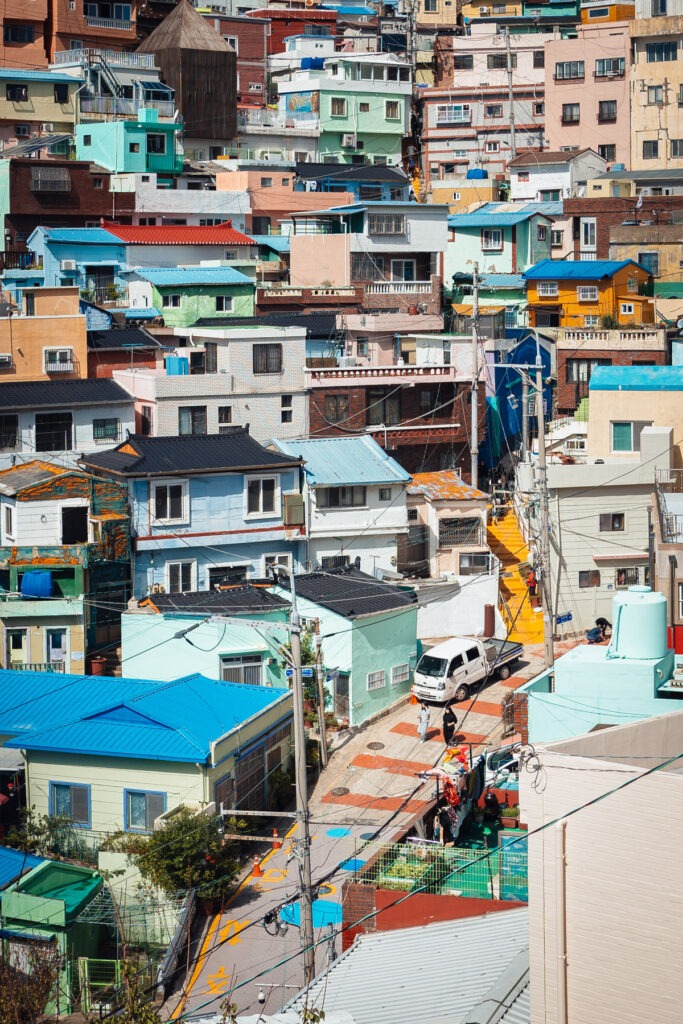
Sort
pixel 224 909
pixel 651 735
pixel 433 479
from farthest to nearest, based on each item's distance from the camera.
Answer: pixel 433 479 < pixel 224 909 < pixel 651 735

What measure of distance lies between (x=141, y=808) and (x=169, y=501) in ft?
33.2

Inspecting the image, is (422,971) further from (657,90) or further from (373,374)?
(657,90)

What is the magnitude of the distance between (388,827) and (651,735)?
12.3m

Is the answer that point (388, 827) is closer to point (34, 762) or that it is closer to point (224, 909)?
point (224, 909)

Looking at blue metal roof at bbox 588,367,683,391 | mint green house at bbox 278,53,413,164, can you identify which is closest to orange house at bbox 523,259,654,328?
blue metal roof at bbox 588,367,683,391

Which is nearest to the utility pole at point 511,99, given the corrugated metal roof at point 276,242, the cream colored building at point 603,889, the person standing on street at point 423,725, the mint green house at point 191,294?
the corrugated metal roof at point 276,242

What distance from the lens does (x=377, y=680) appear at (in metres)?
31.9

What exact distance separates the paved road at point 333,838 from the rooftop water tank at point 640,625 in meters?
4.49

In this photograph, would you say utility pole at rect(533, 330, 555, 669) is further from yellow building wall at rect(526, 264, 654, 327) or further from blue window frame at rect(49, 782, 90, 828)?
yellow building wall at rect(526, 264, 654, 327)

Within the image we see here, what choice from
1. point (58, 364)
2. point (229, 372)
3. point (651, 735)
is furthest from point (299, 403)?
point (651, 735)

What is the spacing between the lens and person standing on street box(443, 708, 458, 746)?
29469 mm

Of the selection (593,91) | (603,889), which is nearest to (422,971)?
(603,889)

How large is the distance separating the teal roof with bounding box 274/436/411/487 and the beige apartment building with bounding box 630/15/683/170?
35.7 m

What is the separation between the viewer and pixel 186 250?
54250 mm
